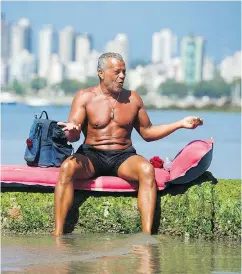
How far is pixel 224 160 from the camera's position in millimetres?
17297

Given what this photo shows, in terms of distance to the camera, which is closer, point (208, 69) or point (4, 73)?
point (4, 73)

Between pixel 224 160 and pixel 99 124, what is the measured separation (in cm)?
887

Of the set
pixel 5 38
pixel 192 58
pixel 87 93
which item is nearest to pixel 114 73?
pixel 87 93

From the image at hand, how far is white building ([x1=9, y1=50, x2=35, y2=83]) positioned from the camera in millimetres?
132325

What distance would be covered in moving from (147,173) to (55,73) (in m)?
124

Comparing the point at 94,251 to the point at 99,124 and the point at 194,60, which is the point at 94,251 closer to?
the point at 99,124

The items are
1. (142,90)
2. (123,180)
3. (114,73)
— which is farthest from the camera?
(142,90)

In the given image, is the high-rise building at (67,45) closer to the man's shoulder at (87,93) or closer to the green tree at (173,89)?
the green tree at (173,89)

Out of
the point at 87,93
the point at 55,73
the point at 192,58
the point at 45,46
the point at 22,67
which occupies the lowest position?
the point at 87,93

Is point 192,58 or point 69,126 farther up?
point 192,58

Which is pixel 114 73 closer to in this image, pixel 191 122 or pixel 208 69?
pixel 191 122

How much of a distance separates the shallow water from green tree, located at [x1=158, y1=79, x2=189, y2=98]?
335ft

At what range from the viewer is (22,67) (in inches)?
5531

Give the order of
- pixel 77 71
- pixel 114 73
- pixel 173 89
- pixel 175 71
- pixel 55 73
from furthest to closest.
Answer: pixel 175 71
pixel 77 71
pixel 55 73
pixel 173 89
pixel 114 73
